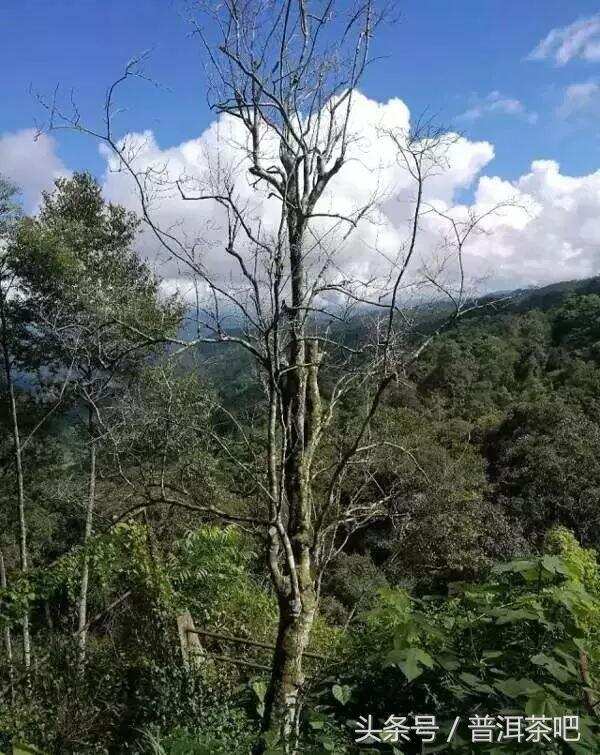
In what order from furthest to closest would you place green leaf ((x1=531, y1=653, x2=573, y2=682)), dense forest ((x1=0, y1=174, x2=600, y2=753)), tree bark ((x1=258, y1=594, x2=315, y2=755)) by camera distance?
tree bark ((x1=258, y1=594, x2=315, y2=755)), dense forest ((x1=0, y1=174, x2=600, y2=753)), green leaf ((x1=531, y1=653, x2=573, y2=682))

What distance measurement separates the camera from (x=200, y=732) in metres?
2.50

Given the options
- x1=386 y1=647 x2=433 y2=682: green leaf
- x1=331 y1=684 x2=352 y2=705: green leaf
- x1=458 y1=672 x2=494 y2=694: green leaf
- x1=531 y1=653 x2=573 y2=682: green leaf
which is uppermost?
x1=386 y1=647 x2=433 y2=682: green leaf

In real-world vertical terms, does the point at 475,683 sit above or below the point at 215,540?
above

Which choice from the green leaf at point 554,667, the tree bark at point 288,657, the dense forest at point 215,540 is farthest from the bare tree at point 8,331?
the green leaf at point 554,667

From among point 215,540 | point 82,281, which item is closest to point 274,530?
point 215,540

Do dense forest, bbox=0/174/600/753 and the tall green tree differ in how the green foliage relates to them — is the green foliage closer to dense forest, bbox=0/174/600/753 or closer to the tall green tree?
dense forest, bbox=0/174/600/753

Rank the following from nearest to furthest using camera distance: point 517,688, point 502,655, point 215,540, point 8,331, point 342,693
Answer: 1. point 517,688
2. point 502,655
3. point 342,693
4. point 215,540
5. point 8,331

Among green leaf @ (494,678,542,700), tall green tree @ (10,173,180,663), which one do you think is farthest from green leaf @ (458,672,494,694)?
tall green tree @ (10,173,180,663)

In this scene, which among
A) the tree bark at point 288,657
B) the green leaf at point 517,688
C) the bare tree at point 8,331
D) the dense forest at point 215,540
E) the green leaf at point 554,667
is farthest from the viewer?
the bare tree at point 8,331

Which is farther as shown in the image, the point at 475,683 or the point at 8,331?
the point at 8,331

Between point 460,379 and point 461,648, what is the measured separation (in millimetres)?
17893

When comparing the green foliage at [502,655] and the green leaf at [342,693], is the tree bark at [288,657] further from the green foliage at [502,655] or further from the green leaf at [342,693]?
the green leaf at [342,693]

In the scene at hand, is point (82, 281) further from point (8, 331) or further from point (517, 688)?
point (517, 688)

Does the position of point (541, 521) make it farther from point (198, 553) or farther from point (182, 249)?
point (182, 249)
